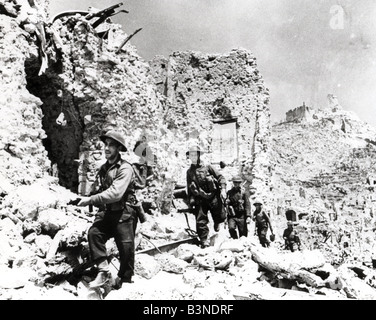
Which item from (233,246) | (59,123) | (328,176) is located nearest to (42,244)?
(233,246)

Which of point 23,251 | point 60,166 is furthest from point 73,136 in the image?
point 23,251

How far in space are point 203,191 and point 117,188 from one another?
8.20ft

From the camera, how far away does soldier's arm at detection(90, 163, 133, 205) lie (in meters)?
3.02

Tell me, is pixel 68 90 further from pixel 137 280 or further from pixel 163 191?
pixel 137 280

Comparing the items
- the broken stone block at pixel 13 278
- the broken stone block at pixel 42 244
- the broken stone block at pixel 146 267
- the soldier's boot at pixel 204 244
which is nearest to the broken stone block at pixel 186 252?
the soldier's boot at pixel 204 244

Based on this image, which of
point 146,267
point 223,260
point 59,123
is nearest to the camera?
point 146,267

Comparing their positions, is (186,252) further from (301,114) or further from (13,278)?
(301,114)

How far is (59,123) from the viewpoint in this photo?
7074 mm

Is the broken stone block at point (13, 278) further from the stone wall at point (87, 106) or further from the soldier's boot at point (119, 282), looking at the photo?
the stone wall at point (87, 106)

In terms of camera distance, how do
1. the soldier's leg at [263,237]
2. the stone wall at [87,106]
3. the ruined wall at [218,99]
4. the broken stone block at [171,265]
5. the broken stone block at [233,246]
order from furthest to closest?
the ruined wall at [218,99] < the soldier's leg at [263,237] < the stone wall at [87,106] < the broken stone block at [233,246] < the broken stone block at [171,265]

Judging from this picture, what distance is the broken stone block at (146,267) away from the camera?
12.0ft

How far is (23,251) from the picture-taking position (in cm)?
314

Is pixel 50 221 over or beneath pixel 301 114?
beneath

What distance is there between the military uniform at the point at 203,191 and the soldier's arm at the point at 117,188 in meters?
2.27
